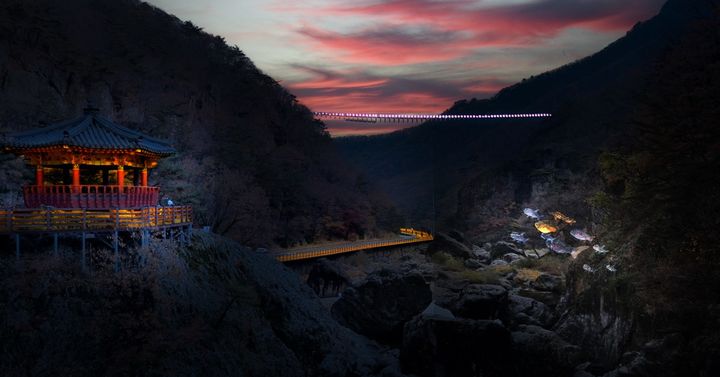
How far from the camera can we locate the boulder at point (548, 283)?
3688cm

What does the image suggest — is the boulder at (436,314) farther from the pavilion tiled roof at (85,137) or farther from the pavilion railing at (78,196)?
the pavilion tiled roof at (85,137)

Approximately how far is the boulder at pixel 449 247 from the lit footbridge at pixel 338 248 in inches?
184

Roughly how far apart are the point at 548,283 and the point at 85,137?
29.0 meters

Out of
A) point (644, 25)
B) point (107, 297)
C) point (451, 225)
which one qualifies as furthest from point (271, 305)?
point (644, 25)

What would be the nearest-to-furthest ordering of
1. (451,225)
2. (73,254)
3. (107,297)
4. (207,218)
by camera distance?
(107,297) < (73,254) < (207,218) < (451,225)

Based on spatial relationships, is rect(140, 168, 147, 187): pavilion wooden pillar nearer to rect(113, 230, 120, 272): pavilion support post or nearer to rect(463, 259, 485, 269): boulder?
rect(113, 230, 120, 272): pavilion support post

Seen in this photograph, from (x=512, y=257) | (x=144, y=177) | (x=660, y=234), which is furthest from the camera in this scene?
(x=512, y=257)

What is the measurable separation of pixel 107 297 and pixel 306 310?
11.5 metres

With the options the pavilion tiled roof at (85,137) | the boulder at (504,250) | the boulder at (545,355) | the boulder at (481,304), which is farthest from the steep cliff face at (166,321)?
the boulder at (504,250)

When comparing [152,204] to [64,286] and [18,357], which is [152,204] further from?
[18,357]

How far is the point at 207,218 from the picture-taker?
1713 inches

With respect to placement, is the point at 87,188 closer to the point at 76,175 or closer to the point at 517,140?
the point at 76,175

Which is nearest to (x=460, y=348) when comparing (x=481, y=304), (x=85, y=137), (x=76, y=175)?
(x=481, y=304)

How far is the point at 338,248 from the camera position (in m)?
49.3
